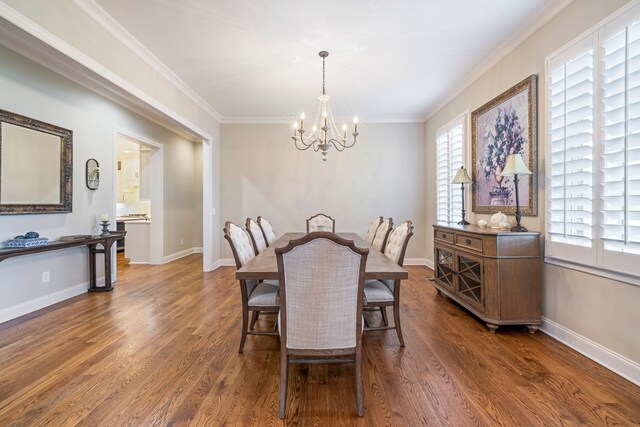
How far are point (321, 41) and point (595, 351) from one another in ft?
11.4

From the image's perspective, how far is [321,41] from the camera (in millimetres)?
2971

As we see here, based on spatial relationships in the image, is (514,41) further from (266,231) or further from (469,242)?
(266,231)

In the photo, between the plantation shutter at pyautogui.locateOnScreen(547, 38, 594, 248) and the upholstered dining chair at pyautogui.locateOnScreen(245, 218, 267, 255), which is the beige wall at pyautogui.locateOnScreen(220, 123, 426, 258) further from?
the plantation shutter at pyautogui.locateOnScreen(547, 38, 594, 248)

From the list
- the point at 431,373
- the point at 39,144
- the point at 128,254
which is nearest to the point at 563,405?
the point at 431,373

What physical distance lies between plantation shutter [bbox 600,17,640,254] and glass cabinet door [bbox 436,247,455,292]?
1.50 m

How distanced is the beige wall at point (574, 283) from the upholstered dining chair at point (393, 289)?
4.16ft

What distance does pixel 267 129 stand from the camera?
18.4 feet

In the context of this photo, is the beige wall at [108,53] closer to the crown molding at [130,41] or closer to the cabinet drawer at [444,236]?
the crown molding at [130,41]

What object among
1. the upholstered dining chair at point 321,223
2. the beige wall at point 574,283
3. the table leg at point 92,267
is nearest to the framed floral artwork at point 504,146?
the beige wall at point 574,283

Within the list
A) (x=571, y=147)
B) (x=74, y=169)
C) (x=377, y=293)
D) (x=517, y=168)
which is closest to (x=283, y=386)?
(x=377, y=293)

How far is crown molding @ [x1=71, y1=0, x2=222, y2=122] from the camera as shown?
2.42 metres

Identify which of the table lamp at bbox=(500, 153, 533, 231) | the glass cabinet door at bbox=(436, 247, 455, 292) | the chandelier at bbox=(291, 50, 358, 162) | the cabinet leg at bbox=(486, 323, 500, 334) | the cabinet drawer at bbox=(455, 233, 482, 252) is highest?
the chandelier at bbox=(291, 50, 358, 162)

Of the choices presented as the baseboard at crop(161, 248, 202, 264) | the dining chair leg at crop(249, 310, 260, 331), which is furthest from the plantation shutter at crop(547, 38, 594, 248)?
the baseboard at crop(161, 248, 202, 264)

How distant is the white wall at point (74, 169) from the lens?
303 cm
